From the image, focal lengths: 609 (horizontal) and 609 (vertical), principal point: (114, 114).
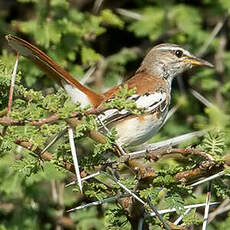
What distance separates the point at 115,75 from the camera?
18.8 feet

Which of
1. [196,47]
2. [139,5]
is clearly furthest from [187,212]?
[139,5]

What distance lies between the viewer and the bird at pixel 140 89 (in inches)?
136

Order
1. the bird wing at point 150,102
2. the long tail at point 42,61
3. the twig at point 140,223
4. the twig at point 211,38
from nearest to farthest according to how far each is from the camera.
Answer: the twig at point 140,223 < the long tail at point 42,61 < the bird wing at point 150,102 < the twig at point 211,38

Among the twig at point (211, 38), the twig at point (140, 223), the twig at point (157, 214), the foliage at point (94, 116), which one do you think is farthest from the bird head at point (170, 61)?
the twig at point (157, 214)

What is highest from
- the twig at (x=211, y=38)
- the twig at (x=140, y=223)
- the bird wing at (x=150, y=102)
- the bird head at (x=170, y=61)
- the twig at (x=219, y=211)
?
the twig at (x=211, y=38)

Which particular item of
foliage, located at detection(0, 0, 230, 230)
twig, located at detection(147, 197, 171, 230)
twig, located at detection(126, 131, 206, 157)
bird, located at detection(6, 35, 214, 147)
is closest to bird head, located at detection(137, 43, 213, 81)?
bird, located at detection(6, 35, 214, 147)

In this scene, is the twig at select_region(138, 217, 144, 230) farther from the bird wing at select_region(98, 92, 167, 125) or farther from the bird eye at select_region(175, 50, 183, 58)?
the bird eye at select_region(175, 50, 183, 58)

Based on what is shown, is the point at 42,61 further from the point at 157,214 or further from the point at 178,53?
the point at 178,53

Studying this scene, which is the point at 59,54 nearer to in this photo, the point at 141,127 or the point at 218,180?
the point at 141,127

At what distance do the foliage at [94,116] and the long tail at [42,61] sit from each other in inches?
5.1

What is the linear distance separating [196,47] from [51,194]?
7.05ft

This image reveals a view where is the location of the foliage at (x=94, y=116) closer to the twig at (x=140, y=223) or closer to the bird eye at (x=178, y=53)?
the twig at (x=140, y=223)

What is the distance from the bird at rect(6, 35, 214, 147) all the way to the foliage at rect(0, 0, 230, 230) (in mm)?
214

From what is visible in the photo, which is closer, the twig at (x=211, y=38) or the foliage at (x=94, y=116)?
the foliage at (x=94, y=116)
